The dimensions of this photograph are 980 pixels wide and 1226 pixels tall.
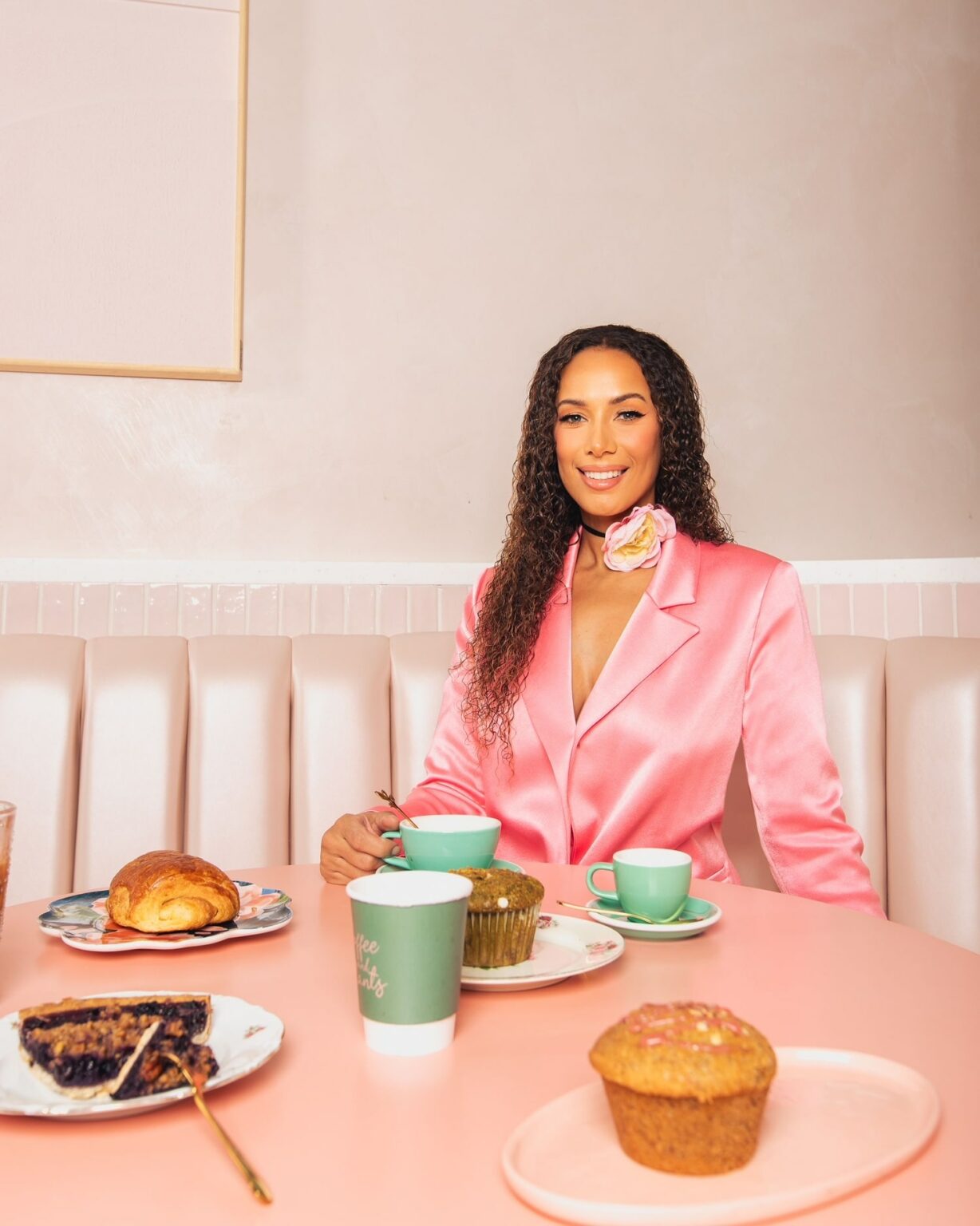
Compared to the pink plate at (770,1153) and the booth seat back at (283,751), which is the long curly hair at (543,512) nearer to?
the booth seat back at (283,751)

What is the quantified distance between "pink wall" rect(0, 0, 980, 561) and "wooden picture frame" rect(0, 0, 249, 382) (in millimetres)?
38

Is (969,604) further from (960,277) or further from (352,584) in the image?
(352,584)

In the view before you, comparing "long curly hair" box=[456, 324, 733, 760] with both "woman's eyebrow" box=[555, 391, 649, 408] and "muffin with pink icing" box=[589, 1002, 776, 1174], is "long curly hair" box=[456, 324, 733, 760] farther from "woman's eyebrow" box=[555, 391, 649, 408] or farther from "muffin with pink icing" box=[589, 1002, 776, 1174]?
"muffin with pink icing" box=[589, 1002, 776, 1174]

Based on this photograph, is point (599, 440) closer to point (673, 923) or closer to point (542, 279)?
point (542, 279)

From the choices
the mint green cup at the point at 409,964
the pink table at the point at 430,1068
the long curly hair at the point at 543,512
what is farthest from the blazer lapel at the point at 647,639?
the mint green cup at the point at 409,964

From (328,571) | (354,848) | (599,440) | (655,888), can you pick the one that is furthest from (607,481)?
(655,888)

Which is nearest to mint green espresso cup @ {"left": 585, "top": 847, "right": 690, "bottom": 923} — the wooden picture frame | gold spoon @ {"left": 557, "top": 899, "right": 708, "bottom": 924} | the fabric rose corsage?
gold spoon @ {"left": 557, "top": 899, "right": 708, "bottom": 924}

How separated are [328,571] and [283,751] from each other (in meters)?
0.42

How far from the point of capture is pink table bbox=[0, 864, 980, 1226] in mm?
410

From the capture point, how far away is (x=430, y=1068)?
1.76 ft

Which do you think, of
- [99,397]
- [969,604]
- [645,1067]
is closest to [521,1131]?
[645,1067]

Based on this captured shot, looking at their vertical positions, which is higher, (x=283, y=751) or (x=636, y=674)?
(x=636, y=674)

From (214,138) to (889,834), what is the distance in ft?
5.66

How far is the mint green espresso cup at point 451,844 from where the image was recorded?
2.81ft
